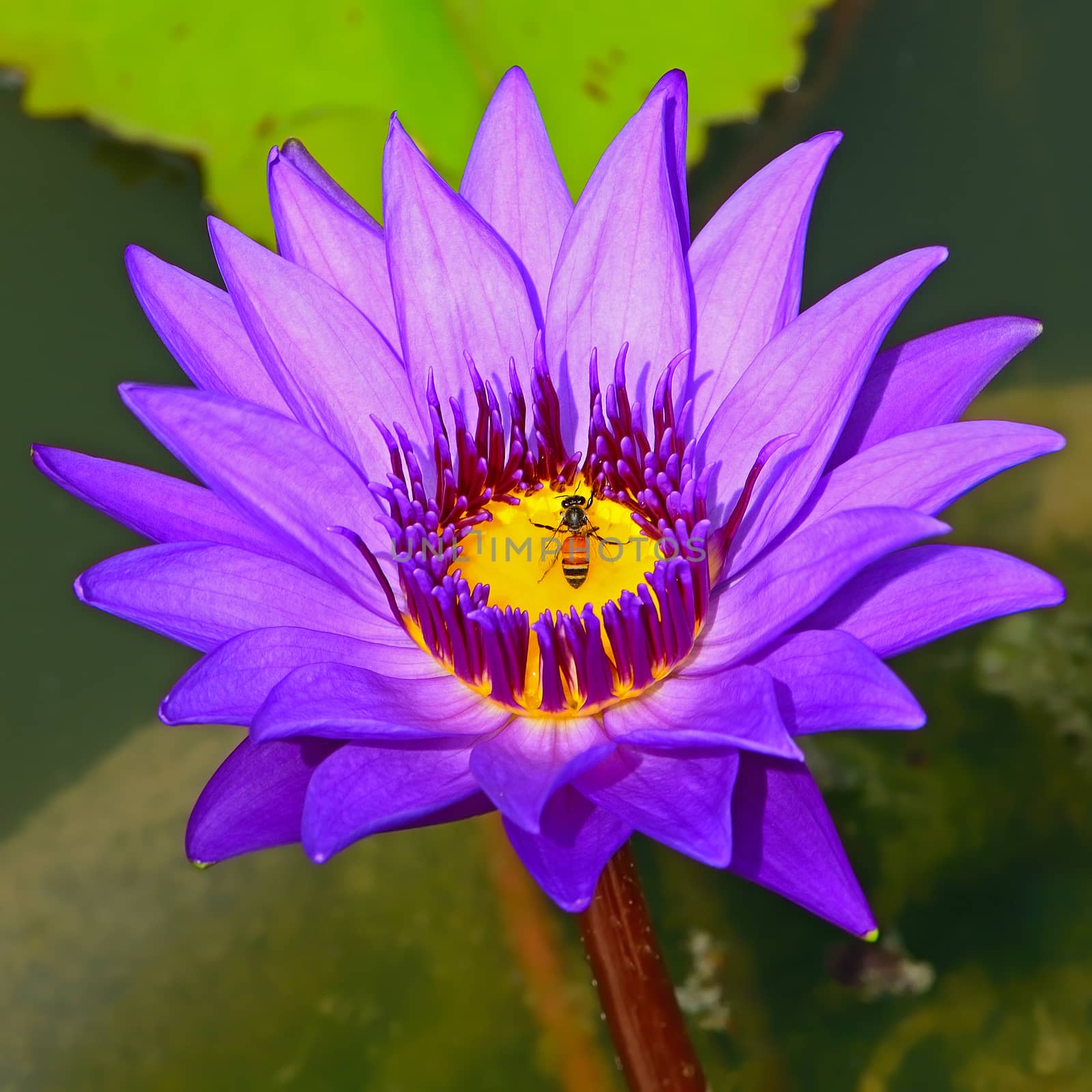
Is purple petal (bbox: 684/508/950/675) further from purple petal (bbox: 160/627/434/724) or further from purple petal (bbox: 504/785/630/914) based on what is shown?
Answer: purple petal (bbox: 160/627/434/724)

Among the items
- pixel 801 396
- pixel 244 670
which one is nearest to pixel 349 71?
pixel 801 396

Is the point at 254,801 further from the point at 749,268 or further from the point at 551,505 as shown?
the point at 749,268

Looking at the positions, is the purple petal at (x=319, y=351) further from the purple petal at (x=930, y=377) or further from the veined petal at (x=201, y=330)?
the purple petal at (x=930, y=377)

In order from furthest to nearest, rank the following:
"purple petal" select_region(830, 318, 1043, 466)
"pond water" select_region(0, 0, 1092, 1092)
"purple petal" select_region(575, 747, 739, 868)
A: "pond water" select_region(0, 0, 1092, 1092) < "purple petal" select_region(830, 318, 1043, 466) < "purple petal" select_region(575, 747, 739, 868)

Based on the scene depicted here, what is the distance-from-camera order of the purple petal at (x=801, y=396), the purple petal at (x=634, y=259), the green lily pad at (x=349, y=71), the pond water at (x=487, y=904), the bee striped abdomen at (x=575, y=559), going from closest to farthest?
the purple petal at (x=801, y=396) < the purple petal at (x=634, y=259) < the bee striped abdomen at (x=575, y=559) < the pond water at (x=487, y=904) < the green lily pad at (x=349, y=71)

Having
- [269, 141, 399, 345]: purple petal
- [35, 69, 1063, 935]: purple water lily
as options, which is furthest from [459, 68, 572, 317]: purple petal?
[269, 141, 399, 345]: purple petal

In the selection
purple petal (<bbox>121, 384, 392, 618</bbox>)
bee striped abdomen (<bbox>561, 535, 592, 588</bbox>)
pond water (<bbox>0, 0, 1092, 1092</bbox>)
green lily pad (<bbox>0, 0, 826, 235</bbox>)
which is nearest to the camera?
purple petal (<bbox>121, 384, 392, 618</bbox>)

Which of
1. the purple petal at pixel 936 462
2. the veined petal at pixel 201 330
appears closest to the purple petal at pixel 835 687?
the purple petal at pixel 936 462
